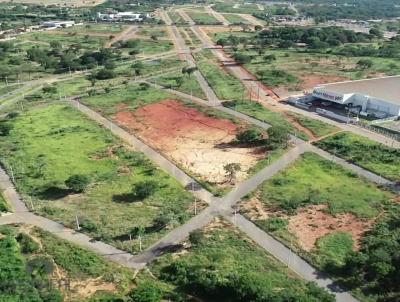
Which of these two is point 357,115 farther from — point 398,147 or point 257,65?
point 257,65

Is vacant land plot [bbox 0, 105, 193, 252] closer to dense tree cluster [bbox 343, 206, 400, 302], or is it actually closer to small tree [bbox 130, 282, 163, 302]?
small tree [bbox 130, 282, 163, 302]

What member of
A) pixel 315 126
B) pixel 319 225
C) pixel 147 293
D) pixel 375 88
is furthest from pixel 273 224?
pixel 375 88

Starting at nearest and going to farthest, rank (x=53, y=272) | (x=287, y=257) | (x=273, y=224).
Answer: (x=53, y=272) < (x=287, y=257) < (x=273, y=224)

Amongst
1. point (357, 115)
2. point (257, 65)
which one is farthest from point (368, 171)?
point (257, 65)

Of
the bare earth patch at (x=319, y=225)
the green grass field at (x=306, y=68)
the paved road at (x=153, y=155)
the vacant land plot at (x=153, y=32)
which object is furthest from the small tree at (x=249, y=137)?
the vacant land plot at (x=153, y=32)

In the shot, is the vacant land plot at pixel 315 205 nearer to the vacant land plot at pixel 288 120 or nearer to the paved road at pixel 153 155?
the paved road at pixel 153 155

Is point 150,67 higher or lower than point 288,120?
higher

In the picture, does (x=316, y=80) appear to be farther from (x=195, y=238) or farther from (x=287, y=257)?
(x=195, y=238)

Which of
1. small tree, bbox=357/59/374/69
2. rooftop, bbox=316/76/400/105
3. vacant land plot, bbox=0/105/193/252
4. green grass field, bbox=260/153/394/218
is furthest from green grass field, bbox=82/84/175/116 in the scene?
small tree, bbox=357/59/374/69
